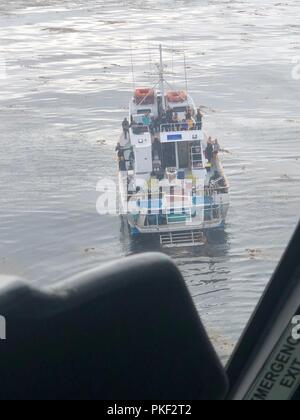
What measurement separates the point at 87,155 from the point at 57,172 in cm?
119

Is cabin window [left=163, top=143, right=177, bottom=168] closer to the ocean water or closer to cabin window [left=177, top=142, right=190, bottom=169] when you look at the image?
cabin window [left=177, top=142, right=190, bottom=169]

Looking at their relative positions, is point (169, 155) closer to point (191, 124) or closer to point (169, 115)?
point (191, 124)

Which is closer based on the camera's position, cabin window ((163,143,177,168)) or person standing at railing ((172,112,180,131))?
cabin window ((163,143,177,168))

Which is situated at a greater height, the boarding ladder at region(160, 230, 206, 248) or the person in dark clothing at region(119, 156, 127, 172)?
the person in dark clothing at region(119, 156, 127, 172)

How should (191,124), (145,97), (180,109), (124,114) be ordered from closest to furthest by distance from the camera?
(191,124) < (180,109) < (145,97) < (124,114)

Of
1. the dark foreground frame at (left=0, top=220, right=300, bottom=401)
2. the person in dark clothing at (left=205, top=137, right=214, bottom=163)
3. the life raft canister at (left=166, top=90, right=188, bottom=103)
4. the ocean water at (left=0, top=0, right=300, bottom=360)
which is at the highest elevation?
the dark foreground frame at (left=0, top=220, right=300, bottom=401)

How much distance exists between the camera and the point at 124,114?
3002cm

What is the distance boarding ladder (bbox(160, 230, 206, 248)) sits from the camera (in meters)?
21.6

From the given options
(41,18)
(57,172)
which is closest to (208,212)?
→ (57,172)

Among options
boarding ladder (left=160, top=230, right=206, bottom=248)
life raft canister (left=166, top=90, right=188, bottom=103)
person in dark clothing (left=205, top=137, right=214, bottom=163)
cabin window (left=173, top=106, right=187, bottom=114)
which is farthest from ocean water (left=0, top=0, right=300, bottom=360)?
life raft canister (left=166, top=90, right=188, bottom=103)

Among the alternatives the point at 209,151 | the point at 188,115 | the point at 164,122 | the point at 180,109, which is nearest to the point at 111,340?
the point at 209,151

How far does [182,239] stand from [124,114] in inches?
359

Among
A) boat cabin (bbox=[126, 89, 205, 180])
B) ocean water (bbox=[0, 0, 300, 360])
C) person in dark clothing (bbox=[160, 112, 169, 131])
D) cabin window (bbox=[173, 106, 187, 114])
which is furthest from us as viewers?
cabin window (bbox=[173, 106, 187, 114])
